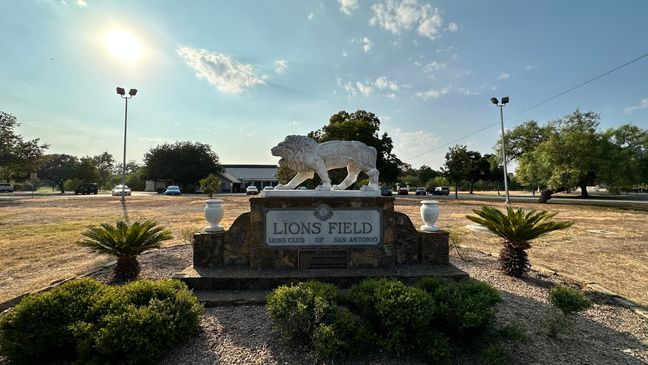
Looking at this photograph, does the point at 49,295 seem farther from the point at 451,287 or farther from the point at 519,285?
the point at 519,285

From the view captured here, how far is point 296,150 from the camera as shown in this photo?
4.90 metres

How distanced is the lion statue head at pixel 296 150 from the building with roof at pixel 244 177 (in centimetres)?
4512

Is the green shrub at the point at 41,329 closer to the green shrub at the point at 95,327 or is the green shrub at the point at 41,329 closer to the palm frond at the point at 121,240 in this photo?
the green shrub at the point at 95,327

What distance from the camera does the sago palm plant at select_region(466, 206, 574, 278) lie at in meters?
4.86

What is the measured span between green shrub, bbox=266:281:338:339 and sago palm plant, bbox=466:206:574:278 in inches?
151

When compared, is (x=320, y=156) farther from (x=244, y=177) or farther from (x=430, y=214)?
(x=244, y=177)

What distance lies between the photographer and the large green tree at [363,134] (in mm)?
23453

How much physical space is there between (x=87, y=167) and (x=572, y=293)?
61.7 meters

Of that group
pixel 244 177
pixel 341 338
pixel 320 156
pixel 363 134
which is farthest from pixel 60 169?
pixel 341 338

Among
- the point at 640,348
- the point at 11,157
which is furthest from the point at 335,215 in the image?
the point at 11,157

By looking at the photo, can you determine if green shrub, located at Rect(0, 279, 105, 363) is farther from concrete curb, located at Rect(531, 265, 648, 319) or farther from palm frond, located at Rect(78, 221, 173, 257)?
concrete curb, located at Rect(531, 265, 648, 319)

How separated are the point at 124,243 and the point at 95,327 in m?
2.45

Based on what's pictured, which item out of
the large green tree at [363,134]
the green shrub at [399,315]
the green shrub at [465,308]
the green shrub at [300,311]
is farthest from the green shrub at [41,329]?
the large green tree at [363,134]

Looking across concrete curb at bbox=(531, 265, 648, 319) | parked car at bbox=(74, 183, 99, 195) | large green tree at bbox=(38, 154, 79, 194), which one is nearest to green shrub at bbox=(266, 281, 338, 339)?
concrete curb at bbox=(531, 265, 648, 319)
